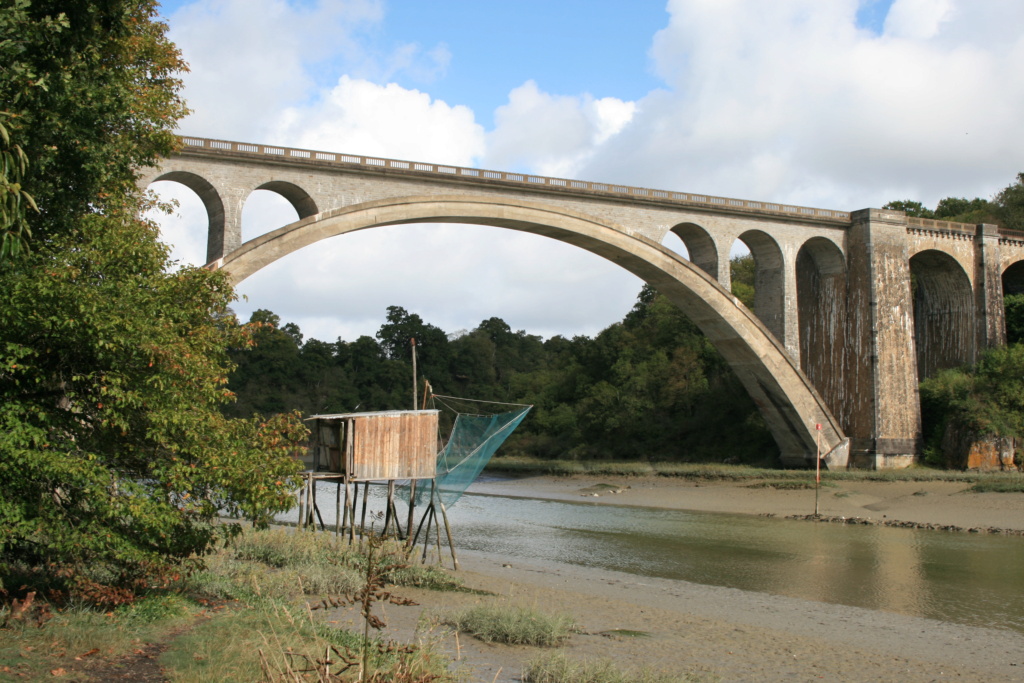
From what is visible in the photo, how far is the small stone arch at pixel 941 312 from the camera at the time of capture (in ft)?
109

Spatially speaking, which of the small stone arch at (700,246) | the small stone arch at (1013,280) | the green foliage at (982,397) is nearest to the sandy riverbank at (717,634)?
the small stone arch at (700,246)

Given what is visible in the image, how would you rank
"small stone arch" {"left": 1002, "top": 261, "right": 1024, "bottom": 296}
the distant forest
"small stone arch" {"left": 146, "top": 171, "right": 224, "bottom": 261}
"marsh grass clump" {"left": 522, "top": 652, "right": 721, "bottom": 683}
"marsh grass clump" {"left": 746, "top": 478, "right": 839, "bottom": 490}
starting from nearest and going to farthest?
"marsh grass clump" {"left": 522, "top": 652, "right": 721, "bottom": 683}, "small stone arch" {"left": 146, "top": 171, "right": 224, "bottom": 261}, "marsh grass clump" {"left": 746, "top": 478, "right": 839, "bottom": 490}, "small stone arch" {"left": 1002, "top": 261, "right": 1024, "bottom": 296}, the distant forest

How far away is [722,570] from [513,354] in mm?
64586

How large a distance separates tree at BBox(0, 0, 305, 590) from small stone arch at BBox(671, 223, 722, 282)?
22719 mm

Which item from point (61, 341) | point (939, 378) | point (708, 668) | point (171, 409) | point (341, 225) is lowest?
point (708, 668)

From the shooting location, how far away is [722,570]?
16094 millimetres

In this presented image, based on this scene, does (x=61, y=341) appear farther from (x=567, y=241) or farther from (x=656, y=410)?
(x=656, y=410)

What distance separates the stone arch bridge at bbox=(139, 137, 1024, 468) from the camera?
24.5m

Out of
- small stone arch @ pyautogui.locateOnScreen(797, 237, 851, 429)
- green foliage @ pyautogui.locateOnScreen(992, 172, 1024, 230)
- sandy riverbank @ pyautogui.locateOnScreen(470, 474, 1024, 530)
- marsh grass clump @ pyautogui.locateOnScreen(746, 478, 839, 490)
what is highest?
green foliage @ pyautogui.locateOnScreen(992, 172, 1024, 230)

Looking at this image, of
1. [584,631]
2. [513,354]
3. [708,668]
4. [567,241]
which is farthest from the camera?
[513,354]

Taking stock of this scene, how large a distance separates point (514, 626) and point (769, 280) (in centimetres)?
2415

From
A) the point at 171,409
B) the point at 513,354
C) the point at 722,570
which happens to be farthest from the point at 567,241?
the point at 513,354

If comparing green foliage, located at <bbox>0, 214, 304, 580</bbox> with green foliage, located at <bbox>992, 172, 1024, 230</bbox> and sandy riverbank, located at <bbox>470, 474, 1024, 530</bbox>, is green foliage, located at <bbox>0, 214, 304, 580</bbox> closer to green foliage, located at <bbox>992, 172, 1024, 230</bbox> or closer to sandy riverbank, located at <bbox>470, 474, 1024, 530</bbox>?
sandy riverbank, located at <bbox>470, 474, 1024, 530</bbox>

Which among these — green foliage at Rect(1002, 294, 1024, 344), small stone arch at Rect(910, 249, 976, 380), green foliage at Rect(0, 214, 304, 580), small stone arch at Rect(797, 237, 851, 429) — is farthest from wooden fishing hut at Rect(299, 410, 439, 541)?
green foliage at Rect(1002, 294, 1024, 344)
